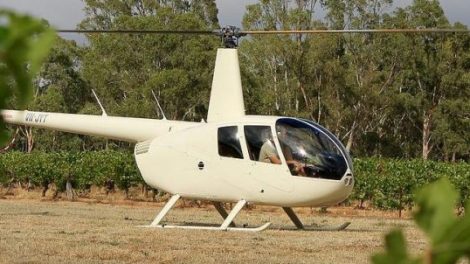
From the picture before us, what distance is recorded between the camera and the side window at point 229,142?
1247 centimetres

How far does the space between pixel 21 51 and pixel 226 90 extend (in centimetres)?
1286

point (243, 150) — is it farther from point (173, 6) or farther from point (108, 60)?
point (173, 6)

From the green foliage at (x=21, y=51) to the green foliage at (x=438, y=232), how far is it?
24 centimetres

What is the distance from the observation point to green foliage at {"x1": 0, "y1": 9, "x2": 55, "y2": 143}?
1.97 ft

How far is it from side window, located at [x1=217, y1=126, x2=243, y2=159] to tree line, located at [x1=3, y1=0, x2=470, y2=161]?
110 feet

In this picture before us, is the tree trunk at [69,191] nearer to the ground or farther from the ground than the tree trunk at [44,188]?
farther from the ground

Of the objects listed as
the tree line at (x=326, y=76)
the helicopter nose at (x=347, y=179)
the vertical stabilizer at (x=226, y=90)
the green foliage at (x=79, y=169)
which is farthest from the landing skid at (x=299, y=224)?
the tree line at (x=326, y=76)

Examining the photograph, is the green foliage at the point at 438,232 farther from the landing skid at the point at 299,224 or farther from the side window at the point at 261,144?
the landing skid at the point at 299,224

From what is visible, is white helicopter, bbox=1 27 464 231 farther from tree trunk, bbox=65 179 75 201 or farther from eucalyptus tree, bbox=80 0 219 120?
eucalyptus tree, bbox=80 0 219 120

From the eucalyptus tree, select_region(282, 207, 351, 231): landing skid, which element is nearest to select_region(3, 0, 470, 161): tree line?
the eucalyptus tree

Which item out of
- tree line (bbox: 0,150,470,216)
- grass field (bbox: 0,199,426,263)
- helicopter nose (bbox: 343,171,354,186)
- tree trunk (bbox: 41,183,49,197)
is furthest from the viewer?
tree trunk (bbox: 41,183,49,197)

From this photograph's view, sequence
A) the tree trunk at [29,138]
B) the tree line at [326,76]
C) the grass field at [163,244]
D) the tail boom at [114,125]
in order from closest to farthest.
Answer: the grass field at [163,244] → the tail boom at [114,125] → the tree line at [326,76] → the tree trunk at [29,138]

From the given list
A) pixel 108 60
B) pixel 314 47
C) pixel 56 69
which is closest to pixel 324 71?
pixel 314 47

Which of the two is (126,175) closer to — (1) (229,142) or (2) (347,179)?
(1) (229,142)
